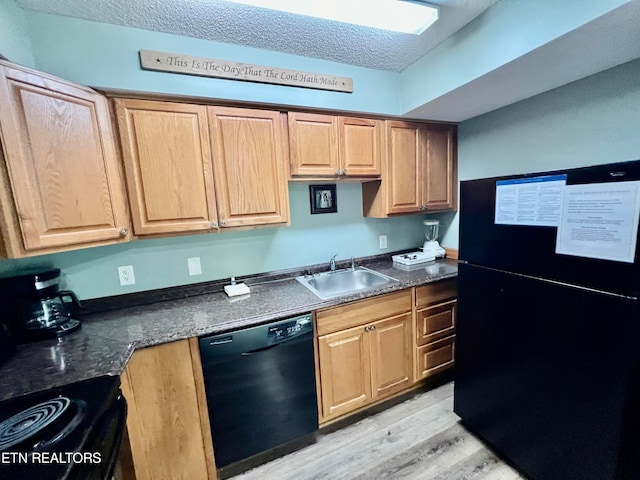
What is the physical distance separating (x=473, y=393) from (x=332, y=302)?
1.04 m

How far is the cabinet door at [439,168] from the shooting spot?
7.32ft

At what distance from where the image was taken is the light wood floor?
145 centimetres

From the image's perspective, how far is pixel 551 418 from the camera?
4.02 feet

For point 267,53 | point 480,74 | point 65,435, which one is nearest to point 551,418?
point 480,74

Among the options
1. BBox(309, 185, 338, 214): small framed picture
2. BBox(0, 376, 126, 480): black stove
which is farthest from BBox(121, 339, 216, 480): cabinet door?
BBox(309, 185, 338, 214): small framed picture

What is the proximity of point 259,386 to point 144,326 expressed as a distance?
69 centimetres

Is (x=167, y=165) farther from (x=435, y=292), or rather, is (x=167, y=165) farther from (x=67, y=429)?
(x=435, y=292)

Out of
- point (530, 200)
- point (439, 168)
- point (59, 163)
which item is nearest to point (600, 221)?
point (530, 200)

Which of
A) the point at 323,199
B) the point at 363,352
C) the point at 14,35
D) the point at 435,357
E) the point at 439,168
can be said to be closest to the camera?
the point at 14,35

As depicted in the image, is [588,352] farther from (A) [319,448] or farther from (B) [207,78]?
(B) [207,78]

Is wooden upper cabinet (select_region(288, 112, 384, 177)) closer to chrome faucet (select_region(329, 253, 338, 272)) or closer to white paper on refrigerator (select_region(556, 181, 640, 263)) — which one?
chrome faucet (select_region(329, 253, 338, 272))

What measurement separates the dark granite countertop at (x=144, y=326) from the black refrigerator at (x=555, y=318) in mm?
560

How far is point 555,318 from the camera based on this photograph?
1.18 m

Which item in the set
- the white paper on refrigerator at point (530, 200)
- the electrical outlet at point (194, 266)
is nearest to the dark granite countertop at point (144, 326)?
the electrical outlet at point (194, 266)
